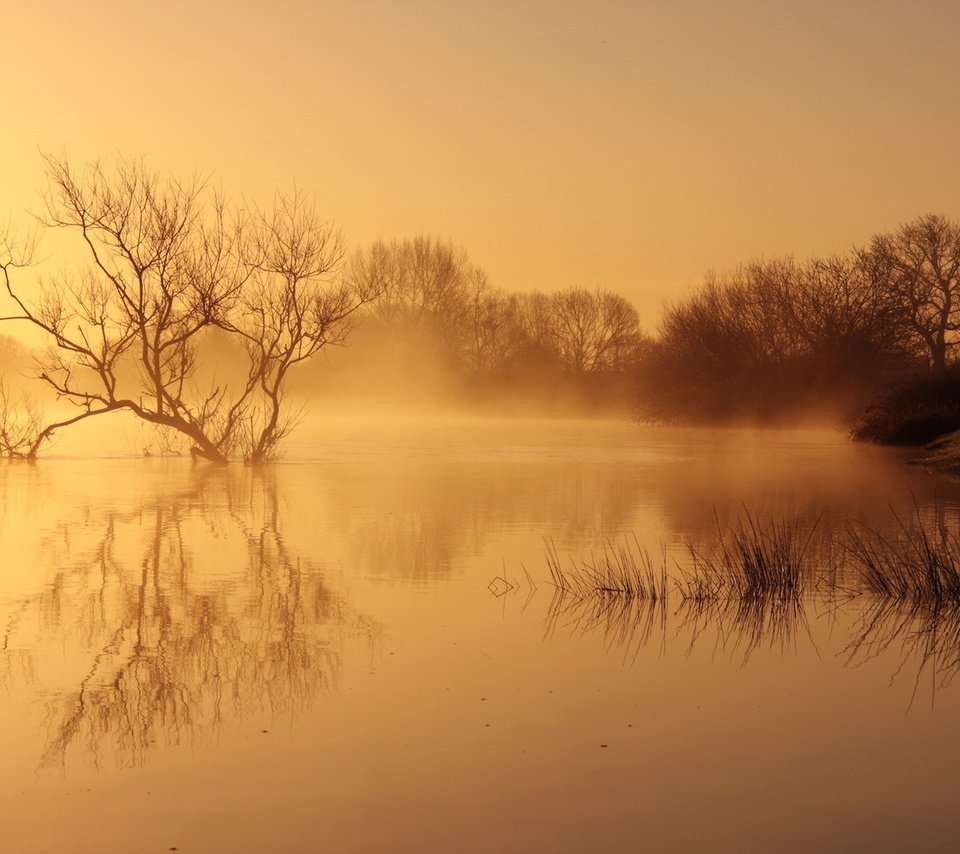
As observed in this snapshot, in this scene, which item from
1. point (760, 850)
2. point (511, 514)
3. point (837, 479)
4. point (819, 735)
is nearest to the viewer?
point (760, 850)

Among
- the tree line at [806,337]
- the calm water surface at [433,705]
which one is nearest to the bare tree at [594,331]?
the tree line at [806,337]

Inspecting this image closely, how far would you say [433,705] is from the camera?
7.27m

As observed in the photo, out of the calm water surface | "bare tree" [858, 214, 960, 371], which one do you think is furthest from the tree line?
the calm water surface

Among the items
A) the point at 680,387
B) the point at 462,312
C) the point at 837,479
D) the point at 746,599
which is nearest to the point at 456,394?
the point at 462,312

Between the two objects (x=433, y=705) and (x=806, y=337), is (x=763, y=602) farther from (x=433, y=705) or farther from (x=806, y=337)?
(x=806, y=337)

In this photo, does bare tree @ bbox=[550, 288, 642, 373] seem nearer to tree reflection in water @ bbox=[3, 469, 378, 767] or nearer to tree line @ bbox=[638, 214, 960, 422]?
tree line @ bbox=[638, 214, 960, 422]

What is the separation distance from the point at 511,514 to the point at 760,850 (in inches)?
523

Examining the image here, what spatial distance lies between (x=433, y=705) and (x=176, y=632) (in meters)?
2.76

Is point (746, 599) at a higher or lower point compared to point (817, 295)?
lower

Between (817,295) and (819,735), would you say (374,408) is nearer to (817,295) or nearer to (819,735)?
(817,295)

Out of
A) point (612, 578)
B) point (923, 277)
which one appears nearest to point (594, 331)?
point (923, 277)

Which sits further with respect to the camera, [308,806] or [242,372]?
[242,372]

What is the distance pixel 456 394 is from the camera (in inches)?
2975

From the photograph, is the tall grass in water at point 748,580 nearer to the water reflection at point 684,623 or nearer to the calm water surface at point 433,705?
the water reflection at point 684,623
